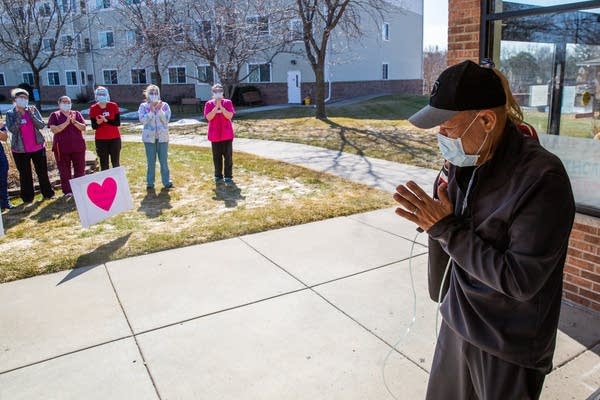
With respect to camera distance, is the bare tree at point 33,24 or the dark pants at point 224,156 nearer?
the dark pants at point 224,156

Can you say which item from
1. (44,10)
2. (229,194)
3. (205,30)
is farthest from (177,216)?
(44,10)

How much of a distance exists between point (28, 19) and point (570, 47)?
3508 centimetres

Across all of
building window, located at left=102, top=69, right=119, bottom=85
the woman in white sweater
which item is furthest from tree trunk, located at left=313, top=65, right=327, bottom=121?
building window, located at left=102, top=69, right=119, bottom=85

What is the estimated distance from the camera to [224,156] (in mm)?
9242

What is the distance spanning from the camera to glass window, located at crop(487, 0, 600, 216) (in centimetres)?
408

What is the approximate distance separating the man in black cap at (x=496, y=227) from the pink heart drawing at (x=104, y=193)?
538 centimetres

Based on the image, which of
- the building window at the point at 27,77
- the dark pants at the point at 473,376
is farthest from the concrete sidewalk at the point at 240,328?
the building window at the point at 27,77

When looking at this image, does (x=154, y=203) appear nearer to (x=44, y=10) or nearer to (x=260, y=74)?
(x=260, y=74)

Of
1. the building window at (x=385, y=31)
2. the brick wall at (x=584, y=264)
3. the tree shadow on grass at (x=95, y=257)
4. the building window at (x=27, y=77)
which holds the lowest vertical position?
the tree shadow on grass at (x=95, y=257)

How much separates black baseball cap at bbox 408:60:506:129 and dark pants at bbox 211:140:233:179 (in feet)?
25.2

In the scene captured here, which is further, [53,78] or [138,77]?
[53,78]

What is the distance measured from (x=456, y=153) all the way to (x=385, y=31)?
35.8 metres

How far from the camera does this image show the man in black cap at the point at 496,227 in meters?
1.52

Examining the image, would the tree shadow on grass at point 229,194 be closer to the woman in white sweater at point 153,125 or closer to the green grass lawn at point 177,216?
the green grass lawn at point 177,216
